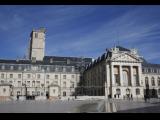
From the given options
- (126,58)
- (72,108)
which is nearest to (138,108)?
(72,108)

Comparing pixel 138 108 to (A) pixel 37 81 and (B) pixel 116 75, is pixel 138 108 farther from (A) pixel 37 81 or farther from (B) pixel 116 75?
(A) pixel 37 81

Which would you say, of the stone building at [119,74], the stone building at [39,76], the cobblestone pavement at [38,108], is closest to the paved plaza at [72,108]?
the cobblestone pavement at [38,108]

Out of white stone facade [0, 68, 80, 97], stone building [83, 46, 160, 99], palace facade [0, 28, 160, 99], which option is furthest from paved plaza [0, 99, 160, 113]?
white stone facade [0, 68, 80, 97]

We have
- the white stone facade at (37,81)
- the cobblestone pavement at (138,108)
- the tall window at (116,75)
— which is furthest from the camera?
the white stone facade at (37,81)

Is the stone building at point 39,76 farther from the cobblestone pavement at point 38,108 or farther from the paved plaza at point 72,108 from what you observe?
the paved plaza at point 72,108

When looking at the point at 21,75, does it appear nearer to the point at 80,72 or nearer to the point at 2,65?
the point at 2,65

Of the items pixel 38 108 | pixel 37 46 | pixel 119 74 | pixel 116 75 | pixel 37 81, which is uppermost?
pixel 37 46

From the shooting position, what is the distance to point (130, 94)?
1988 inches

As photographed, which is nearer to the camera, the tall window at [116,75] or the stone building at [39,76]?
the tall window at [116,75]

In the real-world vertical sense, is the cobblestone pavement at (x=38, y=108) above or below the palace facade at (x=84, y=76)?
below

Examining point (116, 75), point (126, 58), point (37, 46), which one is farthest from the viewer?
point (37, 46)

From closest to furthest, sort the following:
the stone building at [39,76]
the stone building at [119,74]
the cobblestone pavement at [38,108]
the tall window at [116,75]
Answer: the cobblestone pavement at [38,108] < the stone building at [119,74] < the tall window at [116,75] < the stone building at [39,76]
